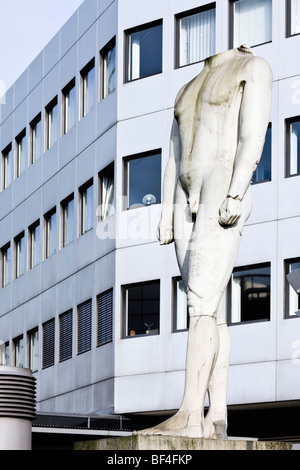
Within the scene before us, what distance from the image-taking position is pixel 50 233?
161 ft

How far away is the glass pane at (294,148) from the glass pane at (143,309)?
5.67 metres

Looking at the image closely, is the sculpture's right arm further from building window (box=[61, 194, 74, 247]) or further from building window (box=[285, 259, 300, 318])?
building window (box=[61, 194, 74, 247])

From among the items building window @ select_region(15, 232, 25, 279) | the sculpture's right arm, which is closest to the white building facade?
building window @ select_region(15, 232, 25, 279)

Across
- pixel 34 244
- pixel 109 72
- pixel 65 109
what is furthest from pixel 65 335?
pixel 109 72

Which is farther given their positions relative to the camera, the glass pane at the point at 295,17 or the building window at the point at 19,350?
the building window at the point at 19,350

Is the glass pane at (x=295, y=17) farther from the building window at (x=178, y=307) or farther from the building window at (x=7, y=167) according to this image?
the building window at (x=7, y=167)

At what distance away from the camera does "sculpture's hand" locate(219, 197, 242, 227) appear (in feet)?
37.5

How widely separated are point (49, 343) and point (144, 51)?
38.5ft

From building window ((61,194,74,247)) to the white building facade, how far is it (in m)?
0.07

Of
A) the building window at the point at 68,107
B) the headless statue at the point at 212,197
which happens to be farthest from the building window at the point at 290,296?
the headless statue at the point at 212,197

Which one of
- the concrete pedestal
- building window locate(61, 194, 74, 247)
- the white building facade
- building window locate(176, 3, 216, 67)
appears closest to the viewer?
the concrete pedestal

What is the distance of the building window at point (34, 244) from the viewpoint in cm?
5019
